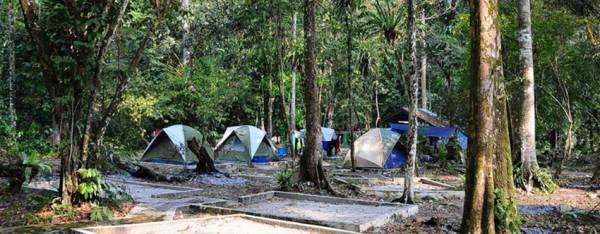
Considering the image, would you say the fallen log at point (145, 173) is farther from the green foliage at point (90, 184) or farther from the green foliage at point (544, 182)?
the green foliage at point (544, 182)

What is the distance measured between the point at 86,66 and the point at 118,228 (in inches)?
121

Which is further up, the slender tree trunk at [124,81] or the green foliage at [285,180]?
the slender tree trunk at [124,81]

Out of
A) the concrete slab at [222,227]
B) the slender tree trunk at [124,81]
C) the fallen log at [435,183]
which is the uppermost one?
the slender tree trunk at [124,81]

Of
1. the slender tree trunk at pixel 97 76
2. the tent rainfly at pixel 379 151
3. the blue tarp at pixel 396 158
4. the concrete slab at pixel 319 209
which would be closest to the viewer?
the concrete slab at pixel 319 209

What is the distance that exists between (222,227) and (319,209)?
7.73 ft

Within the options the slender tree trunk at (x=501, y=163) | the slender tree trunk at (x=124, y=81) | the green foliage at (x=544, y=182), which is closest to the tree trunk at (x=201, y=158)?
the slender tree trunk at (x=124, y=81)

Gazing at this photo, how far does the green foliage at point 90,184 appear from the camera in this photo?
8211 millimetres

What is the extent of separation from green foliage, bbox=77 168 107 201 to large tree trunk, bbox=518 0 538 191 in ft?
33.0

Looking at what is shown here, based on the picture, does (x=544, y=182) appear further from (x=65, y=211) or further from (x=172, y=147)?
(x=172, y=147)

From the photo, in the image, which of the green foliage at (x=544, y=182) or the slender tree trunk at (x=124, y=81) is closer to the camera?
the slender tree trunk at (x=124, y=81)

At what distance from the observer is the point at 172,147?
64.0 ft

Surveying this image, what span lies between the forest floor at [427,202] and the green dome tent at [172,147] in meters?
2.18

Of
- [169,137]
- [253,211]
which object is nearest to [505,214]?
[253,211]

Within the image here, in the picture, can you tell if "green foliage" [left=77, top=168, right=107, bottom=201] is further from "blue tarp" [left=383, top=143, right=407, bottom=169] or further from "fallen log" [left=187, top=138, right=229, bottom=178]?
"blue tarp" [left=383, top=143, right=407, bottom=169]
